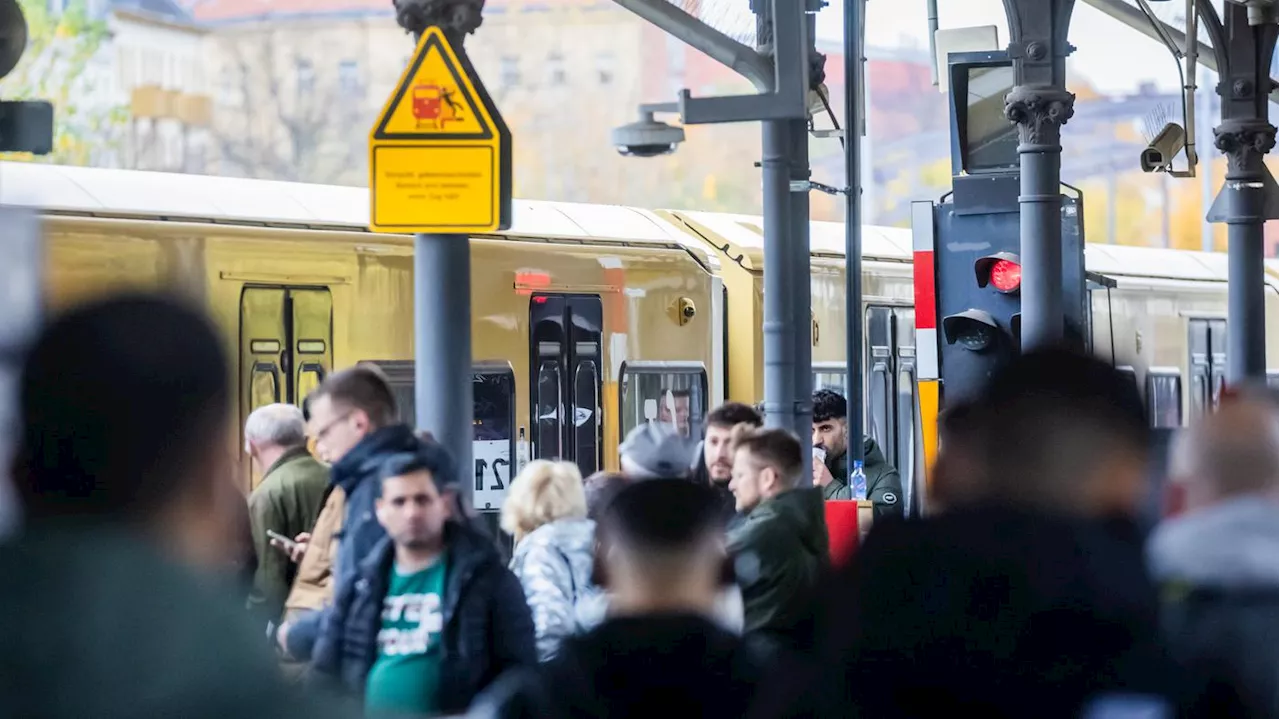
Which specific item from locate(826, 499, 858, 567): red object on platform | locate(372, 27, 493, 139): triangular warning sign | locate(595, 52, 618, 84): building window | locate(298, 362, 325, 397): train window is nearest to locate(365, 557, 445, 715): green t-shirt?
locate(372, 27, 493, 139): triangular warning sign

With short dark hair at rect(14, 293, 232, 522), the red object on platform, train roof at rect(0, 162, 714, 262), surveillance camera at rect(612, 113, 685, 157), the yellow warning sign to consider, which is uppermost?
surveillance camera at rect(612, 113, 685, 157)

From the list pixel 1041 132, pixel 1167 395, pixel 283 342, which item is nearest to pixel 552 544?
pixel 1041 132

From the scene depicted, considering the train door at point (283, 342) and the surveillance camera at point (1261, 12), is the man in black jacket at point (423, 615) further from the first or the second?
the surveillance camera at point (1261, 12)

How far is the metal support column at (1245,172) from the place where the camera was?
15.2 m

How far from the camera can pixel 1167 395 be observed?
2138cm

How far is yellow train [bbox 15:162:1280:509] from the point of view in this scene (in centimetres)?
1173

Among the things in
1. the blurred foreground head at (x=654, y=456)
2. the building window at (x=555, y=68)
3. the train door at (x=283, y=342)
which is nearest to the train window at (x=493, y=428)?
the train door at (x=283, y=342)

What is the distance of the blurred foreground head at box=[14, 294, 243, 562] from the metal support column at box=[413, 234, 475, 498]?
3258 mm

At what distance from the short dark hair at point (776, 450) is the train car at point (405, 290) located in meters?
5.70

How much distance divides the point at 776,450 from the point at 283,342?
22.5ft

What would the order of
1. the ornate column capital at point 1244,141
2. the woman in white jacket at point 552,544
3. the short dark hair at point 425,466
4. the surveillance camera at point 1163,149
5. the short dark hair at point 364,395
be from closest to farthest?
the short dark hair at point 425,466 → the short dark hair at point 364,395 → the woman in white jacket at point 552,544 → the surveillance camera at point 1163,149 → the ornate column capital at point 1244,141

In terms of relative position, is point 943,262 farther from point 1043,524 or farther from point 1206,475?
point 1043,524

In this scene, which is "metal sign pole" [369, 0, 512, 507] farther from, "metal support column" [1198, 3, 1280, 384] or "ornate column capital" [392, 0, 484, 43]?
"metal support column" [1198, 3, 1280, 384]

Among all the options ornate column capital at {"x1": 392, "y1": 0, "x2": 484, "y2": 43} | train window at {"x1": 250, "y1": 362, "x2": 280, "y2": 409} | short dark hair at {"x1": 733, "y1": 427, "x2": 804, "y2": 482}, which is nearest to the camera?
ornate column capital at {"x1": 392, "y1": 0, "x2": 484, "y2": 43}
